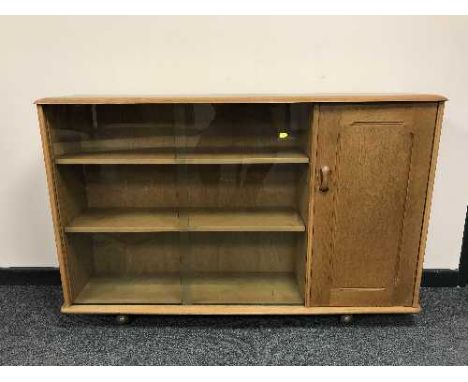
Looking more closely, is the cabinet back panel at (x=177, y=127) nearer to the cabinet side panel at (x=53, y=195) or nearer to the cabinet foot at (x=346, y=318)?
the cabinet side panel at (x=53, y=195)

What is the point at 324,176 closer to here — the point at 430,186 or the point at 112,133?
the point at 430,186

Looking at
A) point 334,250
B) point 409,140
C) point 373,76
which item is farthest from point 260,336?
point 373,76

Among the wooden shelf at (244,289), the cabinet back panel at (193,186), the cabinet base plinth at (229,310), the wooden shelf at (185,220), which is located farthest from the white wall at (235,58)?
the wooden shelf at (244,289)

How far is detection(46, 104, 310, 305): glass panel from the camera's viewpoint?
148 centimetres

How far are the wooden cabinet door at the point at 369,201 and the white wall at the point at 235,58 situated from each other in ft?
1.29

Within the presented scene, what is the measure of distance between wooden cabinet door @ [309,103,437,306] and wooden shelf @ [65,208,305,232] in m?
0.18

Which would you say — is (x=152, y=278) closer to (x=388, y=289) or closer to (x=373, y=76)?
(x=388, y=289)

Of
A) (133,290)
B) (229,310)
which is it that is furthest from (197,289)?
(133,290)

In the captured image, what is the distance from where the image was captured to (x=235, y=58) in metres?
1.66

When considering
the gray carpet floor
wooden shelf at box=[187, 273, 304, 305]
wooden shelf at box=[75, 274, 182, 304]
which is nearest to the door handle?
wooden shelf at box=[187, 273, 304, 305]

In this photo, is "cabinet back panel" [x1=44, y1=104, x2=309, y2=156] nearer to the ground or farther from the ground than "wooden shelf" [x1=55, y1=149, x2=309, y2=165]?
farther from the ground

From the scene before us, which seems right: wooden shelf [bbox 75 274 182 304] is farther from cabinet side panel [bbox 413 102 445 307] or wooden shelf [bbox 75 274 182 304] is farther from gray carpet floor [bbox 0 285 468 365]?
cabinet side panel [bbox 413 102 445 307]

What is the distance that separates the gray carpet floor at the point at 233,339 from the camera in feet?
4.72

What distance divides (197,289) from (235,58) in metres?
1.01
